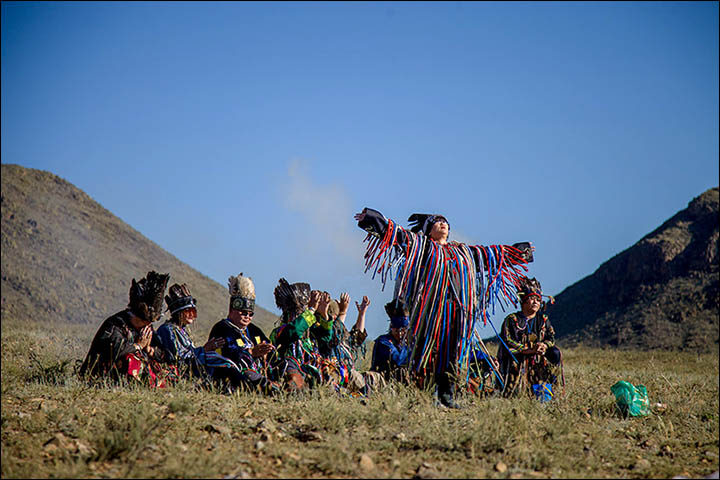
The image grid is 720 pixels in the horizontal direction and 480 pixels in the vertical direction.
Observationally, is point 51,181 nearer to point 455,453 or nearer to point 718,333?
point 718,333

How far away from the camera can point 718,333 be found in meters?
30.5

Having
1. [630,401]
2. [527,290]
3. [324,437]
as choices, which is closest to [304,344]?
[324,437]

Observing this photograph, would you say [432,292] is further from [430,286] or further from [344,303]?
[344,303]

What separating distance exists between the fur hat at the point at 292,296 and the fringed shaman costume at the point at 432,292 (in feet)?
5.63

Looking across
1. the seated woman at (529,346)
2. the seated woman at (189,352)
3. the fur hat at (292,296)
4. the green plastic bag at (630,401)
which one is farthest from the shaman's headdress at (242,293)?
the green plastic bag at (630,401)

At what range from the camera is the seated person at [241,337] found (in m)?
7.50

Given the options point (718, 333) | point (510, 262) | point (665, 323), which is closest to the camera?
point (510, 262)

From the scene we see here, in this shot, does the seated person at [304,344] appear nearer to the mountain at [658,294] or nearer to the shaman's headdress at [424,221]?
the shaman's headdress at [424,221]

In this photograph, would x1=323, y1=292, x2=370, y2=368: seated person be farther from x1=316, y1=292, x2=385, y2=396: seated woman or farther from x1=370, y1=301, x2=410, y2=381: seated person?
x1=370, y1=301, x2=410, y2=381: seated person

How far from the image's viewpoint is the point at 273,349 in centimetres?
750

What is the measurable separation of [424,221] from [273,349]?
87.7 inches

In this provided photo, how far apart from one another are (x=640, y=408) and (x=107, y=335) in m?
5.80

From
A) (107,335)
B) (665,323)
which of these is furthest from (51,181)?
(107,335)

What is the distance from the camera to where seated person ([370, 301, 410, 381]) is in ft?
28.6
